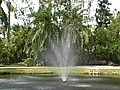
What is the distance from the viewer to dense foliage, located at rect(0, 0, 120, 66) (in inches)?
2031

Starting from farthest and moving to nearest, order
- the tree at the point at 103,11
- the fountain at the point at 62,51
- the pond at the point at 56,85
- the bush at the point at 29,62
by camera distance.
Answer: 1. the tree at the point at 103,11
2. the bush at the point at 29,62
3. the fountain at the point at 62,51
4. the pond at the point at 56,85

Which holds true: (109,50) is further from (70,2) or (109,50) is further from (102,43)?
(70,2)

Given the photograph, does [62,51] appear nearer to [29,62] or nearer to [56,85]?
[29,62]

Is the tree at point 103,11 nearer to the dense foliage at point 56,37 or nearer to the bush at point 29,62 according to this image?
the dense foliage at point 56,37

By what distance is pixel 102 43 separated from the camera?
58.9 metres

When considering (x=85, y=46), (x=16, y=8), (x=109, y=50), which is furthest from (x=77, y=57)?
(x=16, y=8)

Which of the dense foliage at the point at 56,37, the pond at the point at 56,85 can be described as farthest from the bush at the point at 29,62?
the pond at the point at 56,85

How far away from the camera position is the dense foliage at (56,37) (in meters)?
51.6

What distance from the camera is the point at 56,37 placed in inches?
2023

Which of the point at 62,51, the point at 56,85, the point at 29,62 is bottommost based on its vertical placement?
the point at 29,62

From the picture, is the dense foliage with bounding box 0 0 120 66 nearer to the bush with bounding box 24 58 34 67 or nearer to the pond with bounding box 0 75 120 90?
the bush with bounding box 24 58 34 67

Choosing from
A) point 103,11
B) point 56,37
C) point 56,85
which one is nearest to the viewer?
point 56,85

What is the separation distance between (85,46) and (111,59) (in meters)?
7.03

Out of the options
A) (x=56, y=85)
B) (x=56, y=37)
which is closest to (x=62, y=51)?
(x=56, y=37)
